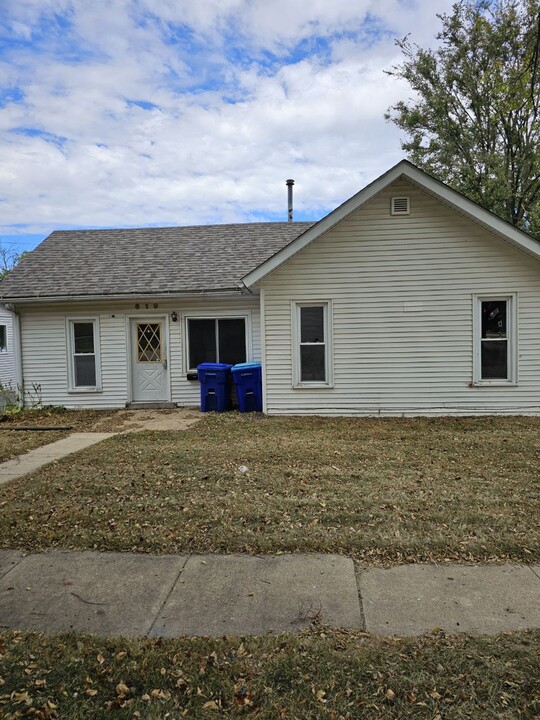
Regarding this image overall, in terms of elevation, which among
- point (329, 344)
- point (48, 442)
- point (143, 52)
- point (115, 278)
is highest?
point (143, 52)

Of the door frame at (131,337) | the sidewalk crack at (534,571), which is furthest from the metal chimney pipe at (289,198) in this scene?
the sidewalk crack at (534,571)

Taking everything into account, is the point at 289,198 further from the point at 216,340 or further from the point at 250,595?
the point at 250,595

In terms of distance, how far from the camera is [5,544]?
4180mm

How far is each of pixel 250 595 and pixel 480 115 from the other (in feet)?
68.9

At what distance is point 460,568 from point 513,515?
1.24m

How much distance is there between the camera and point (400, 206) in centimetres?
999

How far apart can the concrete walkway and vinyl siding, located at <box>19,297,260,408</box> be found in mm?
3133

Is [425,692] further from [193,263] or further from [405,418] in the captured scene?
[193,263]

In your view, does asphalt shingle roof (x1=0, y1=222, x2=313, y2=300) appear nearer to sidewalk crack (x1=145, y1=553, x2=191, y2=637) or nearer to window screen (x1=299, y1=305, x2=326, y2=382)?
window screen (x1=299, y1=305, x2=326, y2=382)

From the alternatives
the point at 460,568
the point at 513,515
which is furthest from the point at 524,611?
the point at 513,515

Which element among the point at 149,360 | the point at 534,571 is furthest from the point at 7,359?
the point at 534,571

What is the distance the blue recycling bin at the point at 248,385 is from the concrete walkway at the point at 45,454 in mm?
3064

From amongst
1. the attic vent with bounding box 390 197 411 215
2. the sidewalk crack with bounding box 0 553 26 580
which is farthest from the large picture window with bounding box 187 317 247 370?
the sidewalk crack with bounding box 0 553 26 580

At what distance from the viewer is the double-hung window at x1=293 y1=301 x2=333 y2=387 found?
10461mm
